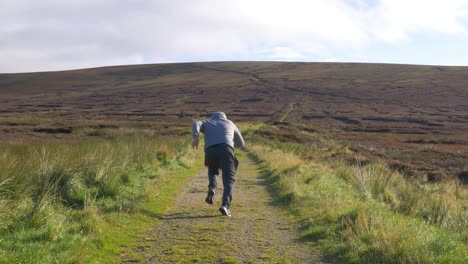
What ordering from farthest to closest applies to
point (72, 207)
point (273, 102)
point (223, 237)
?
point (273, 102), point (72, 207), point (223, 237)

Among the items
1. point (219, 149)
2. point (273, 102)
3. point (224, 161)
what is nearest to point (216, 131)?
point (219, 149)

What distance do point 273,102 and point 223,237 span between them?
8280 cm

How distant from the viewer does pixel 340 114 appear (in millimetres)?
76250

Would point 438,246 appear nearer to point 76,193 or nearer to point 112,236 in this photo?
point 112,236

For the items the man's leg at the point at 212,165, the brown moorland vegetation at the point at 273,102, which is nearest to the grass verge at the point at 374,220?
the man's leg at the point at 212,165

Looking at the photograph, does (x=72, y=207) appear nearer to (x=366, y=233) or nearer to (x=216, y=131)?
(x=216, y=131)

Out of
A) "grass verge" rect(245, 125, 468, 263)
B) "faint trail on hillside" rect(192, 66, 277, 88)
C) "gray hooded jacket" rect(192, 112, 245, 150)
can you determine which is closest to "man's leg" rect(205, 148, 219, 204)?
"gray hooded jacket" rect(192, 112, 245, 150)

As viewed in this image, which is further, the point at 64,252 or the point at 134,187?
the point at 134,187

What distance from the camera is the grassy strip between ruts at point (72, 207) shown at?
5.38m

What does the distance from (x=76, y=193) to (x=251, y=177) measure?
6716 mm

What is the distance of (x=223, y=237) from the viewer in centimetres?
649

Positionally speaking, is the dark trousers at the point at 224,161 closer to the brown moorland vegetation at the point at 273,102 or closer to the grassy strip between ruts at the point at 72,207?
the grassy strip between ruts at the point at 72,207

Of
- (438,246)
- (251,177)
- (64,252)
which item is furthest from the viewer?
(251,177)

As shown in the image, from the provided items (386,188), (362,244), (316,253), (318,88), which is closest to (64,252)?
(316,253)
